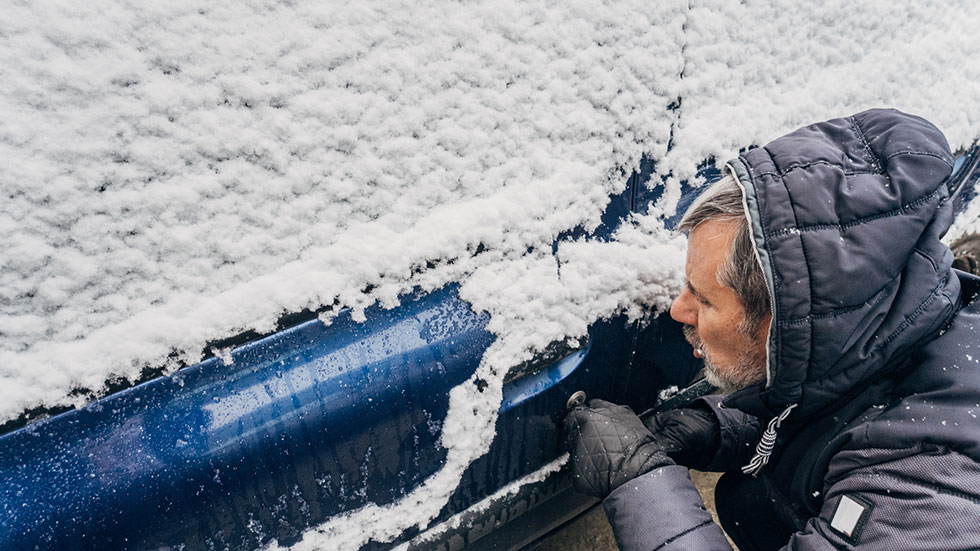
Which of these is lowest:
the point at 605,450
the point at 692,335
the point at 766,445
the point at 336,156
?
the point at 766,445

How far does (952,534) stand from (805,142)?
693mm

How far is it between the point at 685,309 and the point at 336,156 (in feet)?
2.85

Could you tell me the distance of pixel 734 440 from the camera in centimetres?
155

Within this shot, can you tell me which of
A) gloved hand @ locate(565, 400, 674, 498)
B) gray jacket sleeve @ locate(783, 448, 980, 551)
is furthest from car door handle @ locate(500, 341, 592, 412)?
gray jacket sleeve @ locate(783, 448, 980, 551)

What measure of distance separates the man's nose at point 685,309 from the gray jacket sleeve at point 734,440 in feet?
1.48

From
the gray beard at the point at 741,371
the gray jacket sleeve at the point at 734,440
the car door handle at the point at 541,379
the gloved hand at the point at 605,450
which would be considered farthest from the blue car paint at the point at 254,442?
the gray jacket sleeve at the point at 734,440

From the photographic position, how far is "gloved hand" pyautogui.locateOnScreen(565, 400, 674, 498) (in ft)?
4.11

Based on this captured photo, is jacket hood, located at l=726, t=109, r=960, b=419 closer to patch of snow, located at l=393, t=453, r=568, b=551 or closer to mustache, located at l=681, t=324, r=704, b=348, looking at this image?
mustache, located at l=681, t=324, r=704, b=348

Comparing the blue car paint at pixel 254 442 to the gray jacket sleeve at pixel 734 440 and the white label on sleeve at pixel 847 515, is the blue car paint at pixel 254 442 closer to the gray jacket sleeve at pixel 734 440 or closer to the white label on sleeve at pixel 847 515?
the white label on sleeve at pixel 847 515

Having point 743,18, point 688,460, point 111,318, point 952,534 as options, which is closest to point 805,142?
point 743,18

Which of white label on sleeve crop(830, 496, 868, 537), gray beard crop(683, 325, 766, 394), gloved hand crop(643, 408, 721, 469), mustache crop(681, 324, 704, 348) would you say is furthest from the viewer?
gloved hand crop(643, 408, 721, 469)

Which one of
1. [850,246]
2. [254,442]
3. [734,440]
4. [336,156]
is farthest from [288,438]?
[734,440]

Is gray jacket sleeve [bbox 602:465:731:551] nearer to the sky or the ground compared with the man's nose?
nearer to the ground

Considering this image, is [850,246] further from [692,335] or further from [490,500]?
[490,500]
